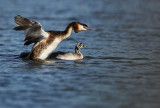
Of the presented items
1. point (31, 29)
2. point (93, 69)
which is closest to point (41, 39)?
point (31, 29)

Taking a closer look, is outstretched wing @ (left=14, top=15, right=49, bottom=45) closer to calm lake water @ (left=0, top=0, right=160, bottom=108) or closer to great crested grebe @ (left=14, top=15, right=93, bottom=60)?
great crested grebe @ (left=14, top=15, right=93, bottom=60)

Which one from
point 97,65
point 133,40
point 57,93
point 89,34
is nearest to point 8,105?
point 57,93

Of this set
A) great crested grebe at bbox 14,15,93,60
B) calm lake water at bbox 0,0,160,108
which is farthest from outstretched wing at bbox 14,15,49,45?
calm lake water at bbox 0,0,160,108

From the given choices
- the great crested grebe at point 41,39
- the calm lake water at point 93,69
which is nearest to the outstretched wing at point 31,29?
the great crested grebe at point 41,39

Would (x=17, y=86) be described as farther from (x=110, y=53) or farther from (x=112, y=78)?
(x=110, y=53)

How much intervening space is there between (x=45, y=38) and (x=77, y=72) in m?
1.92

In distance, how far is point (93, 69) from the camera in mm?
10484

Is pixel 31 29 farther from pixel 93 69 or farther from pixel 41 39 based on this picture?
pixel 93 69

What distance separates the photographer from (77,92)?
8.00 meters

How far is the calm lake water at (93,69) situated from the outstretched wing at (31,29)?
2.31 feet

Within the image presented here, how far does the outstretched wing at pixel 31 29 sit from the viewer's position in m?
10.9

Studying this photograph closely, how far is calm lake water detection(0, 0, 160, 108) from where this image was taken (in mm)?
7523

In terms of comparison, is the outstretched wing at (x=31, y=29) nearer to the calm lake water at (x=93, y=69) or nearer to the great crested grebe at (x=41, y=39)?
the great crested grebe at (x=41, y=39)

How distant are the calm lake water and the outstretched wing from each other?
70 centimetres
